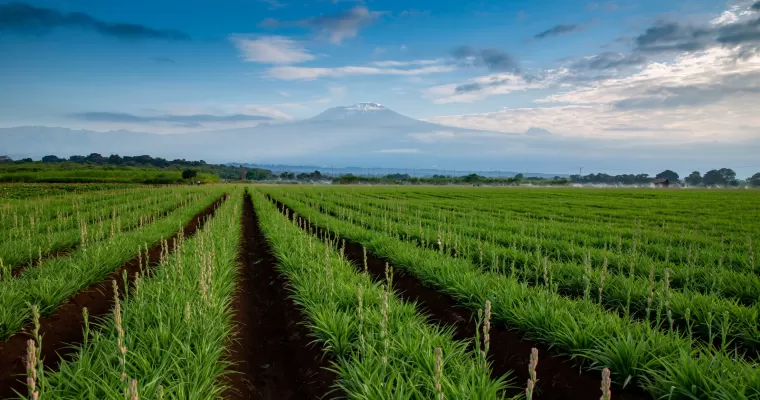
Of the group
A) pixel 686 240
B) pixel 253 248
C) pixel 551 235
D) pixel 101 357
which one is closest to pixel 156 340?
pixel 101 357

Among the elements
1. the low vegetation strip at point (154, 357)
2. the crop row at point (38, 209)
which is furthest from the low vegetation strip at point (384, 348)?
the crop row at point (38, 209)

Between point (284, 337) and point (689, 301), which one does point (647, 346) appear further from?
point (284, 337)

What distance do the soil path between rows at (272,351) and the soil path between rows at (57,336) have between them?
6.16 feet

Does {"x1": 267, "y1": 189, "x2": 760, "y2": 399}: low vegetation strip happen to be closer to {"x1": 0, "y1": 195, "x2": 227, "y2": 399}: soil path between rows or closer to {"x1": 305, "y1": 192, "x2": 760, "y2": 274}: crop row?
{"x1": 305, "y1": 192, "x2": 760, "y2": 274}: crop row

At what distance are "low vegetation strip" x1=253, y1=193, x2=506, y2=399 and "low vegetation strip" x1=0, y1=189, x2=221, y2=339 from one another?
9.81ft

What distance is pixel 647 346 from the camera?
4441 mm

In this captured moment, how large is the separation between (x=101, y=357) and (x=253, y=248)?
916 cm

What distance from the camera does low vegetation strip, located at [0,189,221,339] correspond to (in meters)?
5.56

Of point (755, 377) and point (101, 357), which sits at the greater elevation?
point (755, 377)

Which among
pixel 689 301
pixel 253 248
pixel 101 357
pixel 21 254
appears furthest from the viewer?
pixel 253 248

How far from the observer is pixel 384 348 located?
4.11 meters

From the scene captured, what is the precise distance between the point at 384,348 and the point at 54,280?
19.2 feet

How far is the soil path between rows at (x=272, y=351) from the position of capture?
187 inches

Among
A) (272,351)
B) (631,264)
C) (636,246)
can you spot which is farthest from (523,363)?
(636,246)
